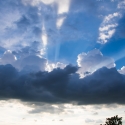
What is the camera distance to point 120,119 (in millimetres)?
180125

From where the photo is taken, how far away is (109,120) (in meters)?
181

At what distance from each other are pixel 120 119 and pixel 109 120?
574 centimetres
